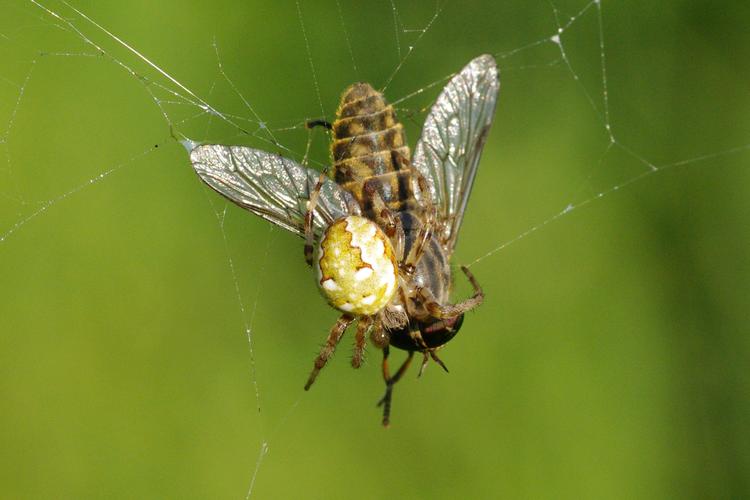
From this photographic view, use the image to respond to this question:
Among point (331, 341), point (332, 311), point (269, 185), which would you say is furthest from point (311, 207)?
point (332, 311)

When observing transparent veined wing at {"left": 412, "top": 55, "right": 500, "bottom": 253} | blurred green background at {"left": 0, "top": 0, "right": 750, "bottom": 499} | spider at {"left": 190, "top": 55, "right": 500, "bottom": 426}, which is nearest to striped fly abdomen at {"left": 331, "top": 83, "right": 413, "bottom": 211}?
spider at {"left": 190, "top": 55, "right": 500, "bottom": 426}

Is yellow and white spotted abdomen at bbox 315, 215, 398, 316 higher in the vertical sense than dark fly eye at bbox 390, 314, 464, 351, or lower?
higher

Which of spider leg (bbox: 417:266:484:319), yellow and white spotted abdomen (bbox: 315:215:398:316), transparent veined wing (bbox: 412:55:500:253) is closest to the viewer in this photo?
yellow and white spotted abdomen (bbox: 315:215:398:316)

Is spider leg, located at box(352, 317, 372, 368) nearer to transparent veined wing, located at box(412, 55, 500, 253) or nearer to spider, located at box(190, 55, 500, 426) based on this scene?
spider, located at box(190, 55, 500, 426)

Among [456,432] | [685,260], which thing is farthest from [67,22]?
[685,260]

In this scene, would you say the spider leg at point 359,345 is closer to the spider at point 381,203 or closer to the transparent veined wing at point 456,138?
the spider at point 381,203

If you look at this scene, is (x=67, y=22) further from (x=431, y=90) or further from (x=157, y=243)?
(x=431, y=90)
